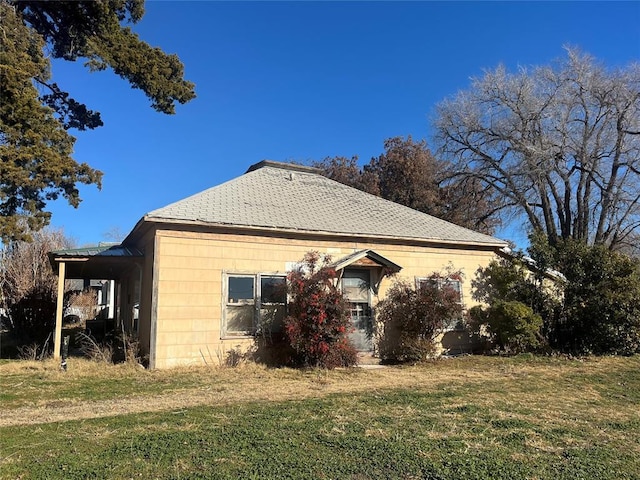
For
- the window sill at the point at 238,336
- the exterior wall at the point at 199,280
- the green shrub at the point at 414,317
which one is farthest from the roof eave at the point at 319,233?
the window sill at the point at 238,336

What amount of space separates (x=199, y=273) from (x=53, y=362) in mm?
3822

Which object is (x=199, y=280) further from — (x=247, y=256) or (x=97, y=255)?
(x=97, y=255)

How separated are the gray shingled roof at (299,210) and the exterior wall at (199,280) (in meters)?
0.43

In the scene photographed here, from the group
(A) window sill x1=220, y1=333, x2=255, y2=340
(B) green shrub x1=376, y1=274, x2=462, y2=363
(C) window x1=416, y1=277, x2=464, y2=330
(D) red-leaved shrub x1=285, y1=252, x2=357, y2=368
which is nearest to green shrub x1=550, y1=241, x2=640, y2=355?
(C) window x1=416, y1=277, x2=464, y2=330

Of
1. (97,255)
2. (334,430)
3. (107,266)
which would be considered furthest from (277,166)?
(334,430)

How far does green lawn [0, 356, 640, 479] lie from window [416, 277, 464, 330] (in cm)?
292

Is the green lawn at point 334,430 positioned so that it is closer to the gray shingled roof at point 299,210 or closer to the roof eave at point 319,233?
the roof eave at point 319,233

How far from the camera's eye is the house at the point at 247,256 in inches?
401

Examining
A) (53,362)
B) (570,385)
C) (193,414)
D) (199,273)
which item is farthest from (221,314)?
(570,385)

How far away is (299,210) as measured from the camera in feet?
41.7

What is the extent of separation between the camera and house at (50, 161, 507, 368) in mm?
10188

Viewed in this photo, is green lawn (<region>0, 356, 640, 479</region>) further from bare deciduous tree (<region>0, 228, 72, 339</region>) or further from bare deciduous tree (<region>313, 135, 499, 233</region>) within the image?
bare deciduous tree (<region>313, 135, 499, 233</region>)

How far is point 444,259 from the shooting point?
13367mm

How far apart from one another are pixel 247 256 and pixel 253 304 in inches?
44.7
